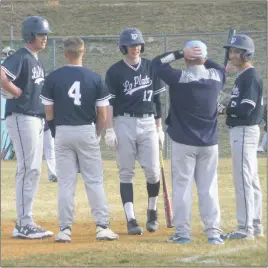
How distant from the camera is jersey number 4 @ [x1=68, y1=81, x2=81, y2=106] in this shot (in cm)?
829

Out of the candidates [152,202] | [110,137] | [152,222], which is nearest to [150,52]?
[152,202]

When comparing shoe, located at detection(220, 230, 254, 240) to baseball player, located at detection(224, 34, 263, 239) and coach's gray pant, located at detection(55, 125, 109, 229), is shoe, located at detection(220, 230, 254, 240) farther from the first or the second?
coach's gray pant, located at detection(55, 125, 109, 229)

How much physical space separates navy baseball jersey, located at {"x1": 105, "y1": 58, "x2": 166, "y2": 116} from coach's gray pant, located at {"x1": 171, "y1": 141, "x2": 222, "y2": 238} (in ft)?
2.59

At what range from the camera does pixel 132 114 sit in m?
8.95

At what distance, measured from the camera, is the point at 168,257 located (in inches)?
299

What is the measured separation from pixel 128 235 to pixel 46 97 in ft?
5.46

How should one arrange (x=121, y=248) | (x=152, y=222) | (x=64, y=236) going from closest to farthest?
1. (x=121, y=248)
2. (x=64, y=236)
3. (x=152, y=222)

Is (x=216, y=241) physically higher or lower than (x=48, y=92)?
lower

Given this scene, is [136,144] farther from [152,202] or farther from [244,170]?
[244,170]

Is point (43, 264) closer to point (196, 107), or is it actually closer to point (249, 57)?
point (196, 107)

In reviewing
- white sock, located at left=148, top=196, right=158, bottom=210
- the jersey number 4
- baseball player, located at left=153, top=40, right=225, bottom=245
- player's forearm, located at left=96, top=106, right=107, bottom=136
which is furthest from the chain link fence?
baseball player, located at left=153, top=40, right=225, bottom=245

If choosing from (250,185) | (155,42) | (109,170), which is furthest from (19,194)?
(155,42)

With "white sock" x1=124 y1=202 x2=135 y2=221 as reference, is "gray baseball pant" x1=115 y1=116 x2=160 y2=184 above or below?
above

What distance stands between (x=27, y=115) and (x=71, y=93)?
23.7 inches
